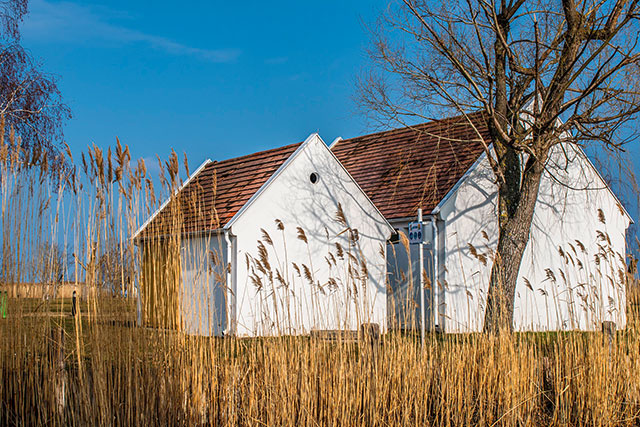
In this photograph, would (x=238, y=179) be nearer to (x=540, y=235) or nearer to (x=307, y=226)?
(x=307, y=226)

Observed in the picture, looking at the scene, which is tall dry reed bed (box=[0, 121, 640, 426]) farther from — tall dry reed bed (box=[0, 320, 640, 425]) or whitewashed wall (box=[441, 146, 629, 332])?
whitewashed wall (box=[441, 146, 629, 332])

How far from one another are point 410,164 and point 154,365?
1346 cm

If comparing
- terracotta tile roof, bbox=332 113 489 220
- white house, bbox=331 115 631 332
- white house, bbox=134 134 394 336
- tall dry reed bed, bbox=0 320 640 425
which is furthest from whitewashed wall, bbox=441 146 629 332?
tall dry reed bed, bbox=0 320 640 425

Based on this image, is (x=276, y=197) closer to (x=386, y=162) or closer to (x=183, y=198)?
(x=386, y=162)

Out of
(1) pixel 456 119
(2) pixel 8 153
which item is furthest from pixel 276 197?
(2) pixel 8 153

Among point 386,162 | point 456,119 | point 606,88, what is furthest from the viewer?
point 386,162

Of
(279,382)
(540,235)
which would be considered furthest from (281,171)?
(279,382)

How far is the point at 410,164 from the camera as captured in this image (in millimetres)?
16891

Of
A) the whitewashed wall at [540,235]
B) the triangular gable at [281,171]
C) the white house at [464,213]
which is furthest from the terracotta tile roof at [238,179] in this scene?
the whitewashed wall at [540,235]

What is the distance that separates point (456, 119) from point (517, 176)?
8.11 ft

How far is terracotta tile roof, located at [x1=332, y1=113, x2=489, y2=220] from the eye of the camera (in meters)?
15.3

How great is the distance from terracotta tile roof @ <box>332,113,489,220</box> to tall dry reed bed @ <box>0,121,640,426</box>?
8950mm

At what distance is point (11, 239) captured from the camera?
15.0 ft

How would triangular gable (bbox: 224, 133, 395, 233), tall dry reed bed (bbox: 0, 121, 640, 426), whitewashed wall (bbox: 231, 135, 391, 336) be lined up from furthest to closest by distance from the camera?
whitewashed wall (bbox: 231, 135, 391, 336) < triangular gable (bbox: 224, 133, 395, 233) < tall dry reed bed (bbox: 0, 121, 640, 426)
